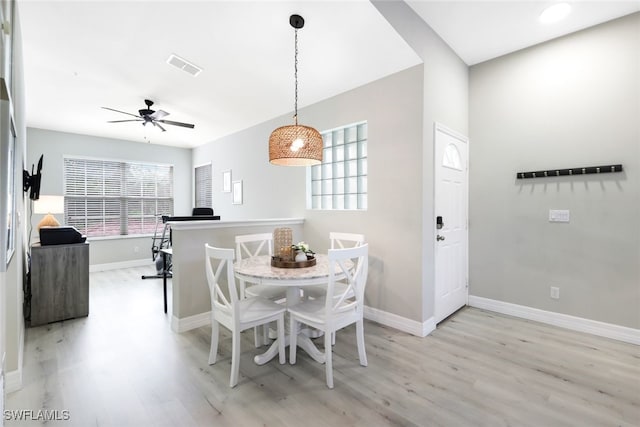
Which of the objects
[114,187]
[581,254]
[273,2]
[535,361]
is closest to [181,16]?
[273,2]

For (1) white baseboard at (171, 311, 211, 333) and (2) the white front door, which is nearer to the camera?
(1) white baseboard at (171, 311, 211, 333)

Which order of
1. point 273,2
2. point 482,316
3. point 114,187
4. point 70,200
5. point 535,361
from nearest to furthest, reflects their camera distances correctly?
point 273,2 < point 535,361 < point 482,316 < point 70,200 < point 114,187

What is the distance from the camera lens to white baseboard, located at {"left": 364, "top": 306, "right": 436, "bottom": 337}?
285 cm

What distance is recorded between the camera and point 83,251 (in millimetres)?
3393

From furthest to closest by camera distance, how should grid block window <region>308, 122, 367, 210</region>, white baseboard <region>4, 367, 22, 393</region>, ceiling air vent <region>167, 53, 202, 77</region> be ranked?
grid block window <region>308, 122, 367, 210</region> < ceiling air vent <region>167, 53, 202, 77</region> < white baseboard <region>4, 367, 22, 393</region>

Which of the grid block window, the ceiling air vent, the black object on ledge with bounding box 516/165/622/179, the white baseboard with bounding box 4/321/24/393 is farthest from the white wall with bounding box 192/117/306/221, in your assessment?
the white baseboard with bounding box 4/321/24/393

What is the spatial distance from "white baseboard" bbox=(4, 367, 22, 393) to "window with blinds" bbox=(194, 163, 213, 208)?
4786 mm

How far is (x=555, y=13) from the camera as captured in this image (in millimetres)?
2654

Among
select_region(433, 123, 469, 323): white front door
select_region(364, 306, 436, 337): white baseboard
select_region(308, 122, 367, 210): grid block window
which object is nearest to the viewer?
select_region(364, 306, 436, 337): white baseboard

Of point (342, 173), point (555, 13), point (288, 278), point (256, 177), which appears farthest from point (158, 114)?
point (555, 13)

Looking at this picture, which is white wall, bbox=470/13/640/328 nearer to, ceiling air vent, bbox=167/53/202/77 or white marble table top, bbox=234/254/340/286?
white marble table top, bbox=234/254/340/286

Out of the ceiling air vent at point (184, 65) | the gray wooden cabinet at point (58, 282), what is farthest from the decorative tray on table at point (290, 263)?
the gray wooden cabinet at point (58, 282)

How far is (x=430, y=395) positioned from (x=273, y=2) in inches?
122

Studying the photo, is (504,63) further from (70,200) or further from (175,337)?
(70,200)
